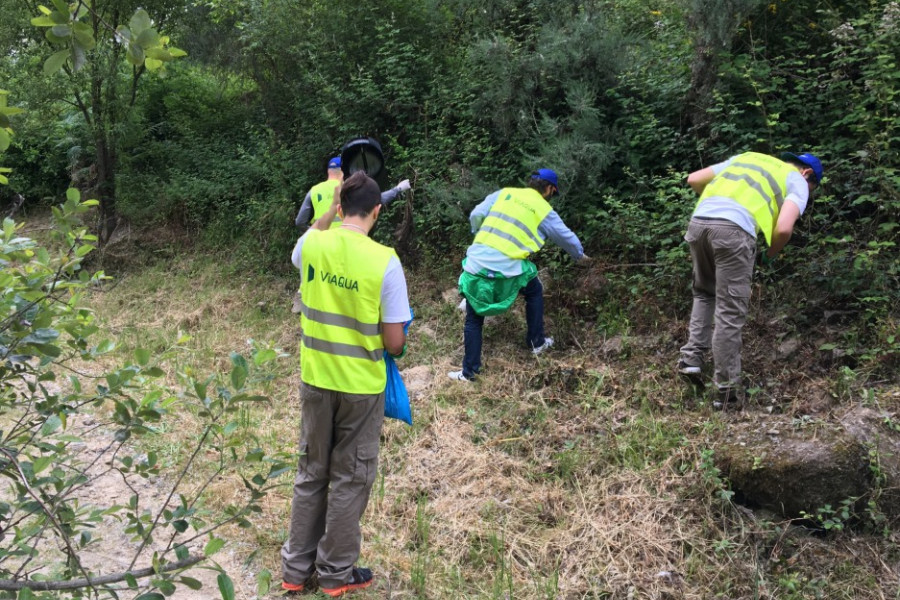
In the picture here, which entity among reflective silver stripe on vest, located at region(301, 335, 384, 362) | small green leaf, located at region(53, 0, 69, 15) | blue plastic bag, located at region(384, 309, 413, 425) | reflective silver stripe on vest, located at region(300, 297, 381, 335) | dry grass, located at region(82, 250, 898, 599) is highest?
small green leaf, located at region(53, 0, 69, 15)

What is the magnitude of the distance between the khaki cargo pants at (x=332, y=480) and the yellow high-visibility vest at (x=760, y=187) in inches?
111

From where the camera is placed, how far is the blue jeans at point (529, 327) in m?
5.65

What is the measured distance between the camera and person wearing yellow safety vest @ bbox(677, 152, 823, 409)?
448cm

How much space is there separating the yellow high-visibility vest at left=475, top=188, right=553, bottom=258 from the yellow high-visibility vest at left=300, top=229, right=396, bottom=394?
2331 mm

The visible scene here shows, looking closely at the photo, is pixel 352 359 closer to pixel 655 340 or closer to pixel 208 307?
pixel 655 340

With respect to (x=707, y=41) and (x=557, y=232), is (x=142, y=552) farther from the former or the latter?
(x=707, y=41)

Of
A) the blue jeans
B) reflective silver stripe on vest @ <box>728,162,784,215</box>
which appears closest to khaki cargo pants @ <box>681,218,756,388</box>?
reflective silver stripe on vest @ <box>728,162,784,215</box>

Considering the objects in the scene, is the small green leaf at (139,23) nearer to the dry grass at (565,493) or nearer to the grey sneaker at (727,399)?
the dry grass at (565,493)

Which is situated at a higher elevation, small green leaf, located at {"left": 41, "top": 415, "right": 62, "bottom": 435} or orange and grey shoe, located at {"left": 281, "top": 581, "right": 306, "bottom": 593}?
small green leaf, located at {"left": 41, "top": 415, "right": 62, "bottom": 435}

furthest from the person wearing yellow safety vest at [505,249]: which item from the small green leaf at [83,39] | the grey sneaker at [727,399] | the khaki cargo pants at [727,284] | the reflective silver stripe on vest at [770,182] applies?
the small green leaf at [83,39]

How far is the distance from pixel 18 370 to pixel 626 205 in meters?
5.32

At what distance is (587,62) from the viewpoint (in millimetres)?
6965

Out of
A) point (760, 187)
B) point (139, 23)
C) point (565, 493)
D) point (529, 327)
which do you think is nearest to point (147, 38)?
point (139, 23)

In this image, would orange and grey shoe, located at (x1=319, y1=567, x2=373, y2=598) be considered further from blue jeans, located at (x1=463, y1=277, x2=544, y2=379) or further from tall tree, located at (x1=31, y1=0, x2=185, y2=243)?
tall tree, located at (x1=31, y1=0, x2=185, y2=243)
